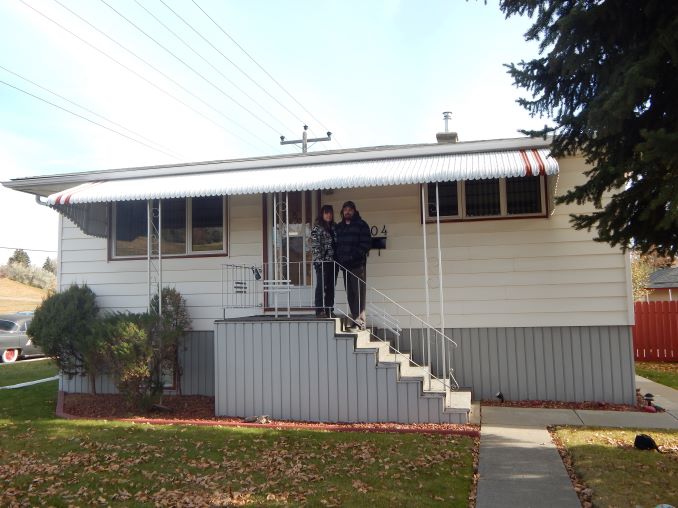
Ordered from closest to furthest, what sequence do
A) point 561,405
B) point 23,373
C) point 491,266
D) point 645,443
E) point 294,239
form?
point 645,443 → point 561,405 → point 491,266 → point 294,239 → point 23,373

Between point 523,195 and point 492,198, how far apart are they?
46 cm

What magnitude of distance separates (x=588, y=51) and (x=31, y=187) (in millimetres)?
8881

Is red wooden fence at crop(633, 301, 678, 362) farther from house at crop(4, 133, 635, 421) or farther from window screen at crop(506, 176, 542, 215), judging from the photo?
window screen at crop(506, 176, 542, 215)

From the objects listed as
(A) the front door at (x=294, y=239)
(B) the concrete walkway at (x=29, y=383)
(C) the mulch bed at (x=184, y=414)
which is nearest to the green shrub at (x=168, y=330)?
(C) the mulch bed at (x=184, y=414)

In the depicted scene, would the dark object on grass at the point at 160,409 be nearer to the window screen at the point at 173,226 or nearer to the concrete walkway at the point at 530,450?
the window screen at the point at 173,226

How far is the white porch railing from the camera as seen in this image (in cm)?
823

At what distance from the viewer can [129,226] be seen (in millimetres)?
9586

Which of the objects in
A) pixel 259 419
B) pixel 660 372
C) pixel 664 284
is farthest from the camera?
pixel 664 284

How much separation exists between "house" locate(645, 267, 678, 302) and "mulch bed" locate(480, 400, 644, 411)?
59.6 ft

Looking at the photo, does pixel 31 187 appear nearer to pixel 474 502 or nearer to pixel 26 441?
pixel 26 441

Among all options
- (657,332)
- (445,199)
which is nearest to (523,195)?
(445,199)

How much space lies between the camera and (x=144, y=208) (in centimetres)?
959

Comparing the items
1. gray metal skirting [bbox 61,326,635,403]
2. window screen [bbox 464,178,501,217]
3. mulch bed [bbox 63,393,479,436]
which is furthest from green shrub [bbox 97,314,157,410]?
window screen [bbox 464,178,501,217]

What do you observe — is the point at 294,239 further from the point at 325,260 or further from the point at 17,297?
the point at 17,297
